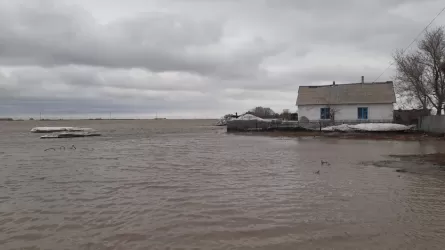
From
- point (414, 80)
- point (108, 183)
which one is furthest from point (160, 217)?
point (414, 80)

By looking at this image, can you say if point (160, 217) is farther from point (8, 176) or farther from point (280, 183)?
point (8, 176)

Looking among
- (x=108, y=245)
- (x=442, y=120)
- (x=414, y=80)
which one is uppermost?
(x=414, y=80)

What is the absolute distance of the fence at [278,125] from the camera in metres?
35.5

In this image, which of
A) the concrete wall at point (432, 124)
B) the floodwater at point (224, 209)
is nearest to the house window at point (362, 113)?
the concrete wall at point (432, 124)

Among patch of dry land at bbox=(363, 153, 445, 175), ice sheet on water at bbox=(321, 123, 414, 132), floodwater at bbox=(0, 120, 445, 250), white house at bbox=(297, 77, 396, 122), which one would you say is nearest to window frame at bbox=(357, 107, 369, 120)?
white house at bbox=(297, 77, 396, 122)

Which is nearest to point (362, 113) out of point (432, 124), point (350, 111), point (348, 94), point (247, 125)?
point (350, 111)

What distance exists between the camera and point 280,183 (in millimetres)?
9188

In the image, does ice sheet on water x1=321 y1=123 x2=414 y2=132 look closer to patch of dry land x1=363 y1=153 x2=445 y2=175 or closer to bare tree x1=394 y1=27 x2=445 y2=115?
bare tree x1=394 y1=27 x2=445 y2=115

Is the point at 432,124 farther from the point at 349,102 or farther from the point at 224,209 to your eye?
the point at 224,209

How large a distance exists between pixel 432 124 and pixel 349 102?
939cm

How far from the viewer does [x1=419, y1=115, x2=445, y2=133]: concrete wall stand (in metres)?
26.9

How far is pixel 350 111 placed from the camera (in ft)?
122

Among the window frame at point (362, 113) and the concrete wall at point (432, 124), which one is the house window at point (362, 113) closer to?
the window frame at point (362, 113)

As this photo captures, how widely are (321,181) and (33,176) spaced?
870 cm
